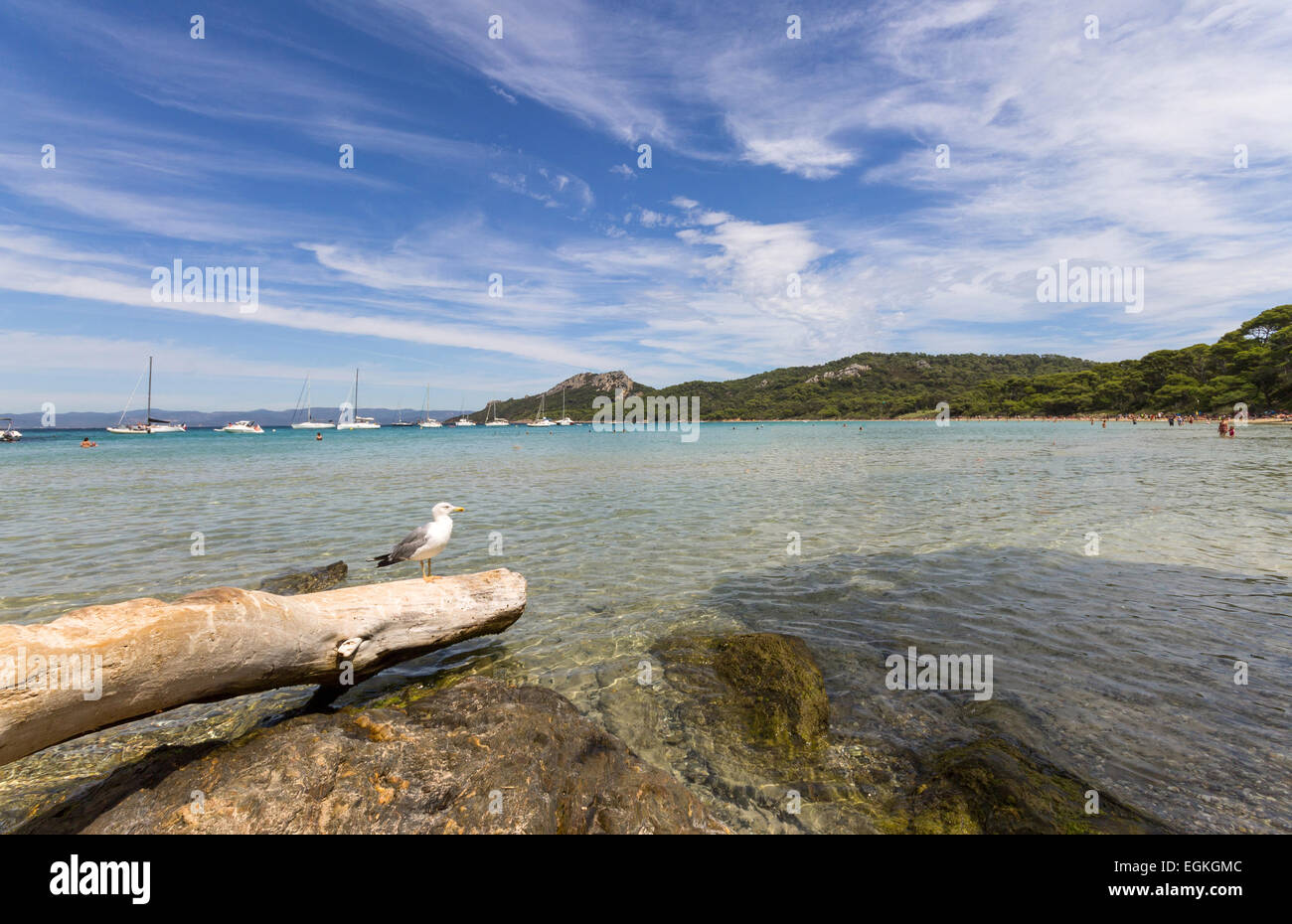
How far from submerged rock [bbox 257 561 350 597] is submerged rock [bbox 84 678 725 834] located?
21.6ft

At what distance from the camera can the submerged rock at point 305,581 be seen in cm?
1028

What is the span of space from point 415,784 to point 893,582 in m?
9.96

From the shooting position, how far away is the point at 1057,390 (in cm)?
15375

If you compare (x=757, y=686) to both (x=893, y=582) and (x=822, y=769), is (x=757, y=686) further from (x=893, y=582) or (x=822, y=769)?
(x=893, y=582)

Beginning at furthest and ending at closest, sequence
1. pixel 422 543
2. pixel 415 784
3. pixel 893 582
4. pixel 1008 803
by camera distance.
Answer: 1. pixel 893 582
2. pixel 422 543
3. pixel 1008 803
4. pixel 415 784

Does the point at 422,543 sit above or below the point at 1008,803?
above

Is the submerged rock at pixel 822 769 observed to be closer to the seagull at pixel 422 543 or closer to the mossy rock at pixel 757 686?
the mossy rock at pixel 757 686

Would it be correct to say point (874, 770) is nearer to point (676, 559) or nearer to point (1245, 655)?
point (1245, 655)

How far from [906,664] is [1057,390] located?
19017 centimetres

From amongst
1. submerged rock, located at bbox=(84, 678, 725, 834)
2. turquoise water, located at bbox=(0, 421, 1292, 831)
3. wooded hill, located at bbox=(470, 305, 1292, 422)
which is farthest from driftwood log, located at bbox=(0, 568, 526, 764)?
wooded hill, located at bbox=(470, 305, 1292, 422)

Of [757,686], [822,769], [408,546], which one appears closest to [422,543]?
[408,546]

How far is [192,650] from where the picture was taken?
438 cm

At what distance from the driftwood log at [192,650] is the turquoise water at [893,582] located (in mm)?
1681
